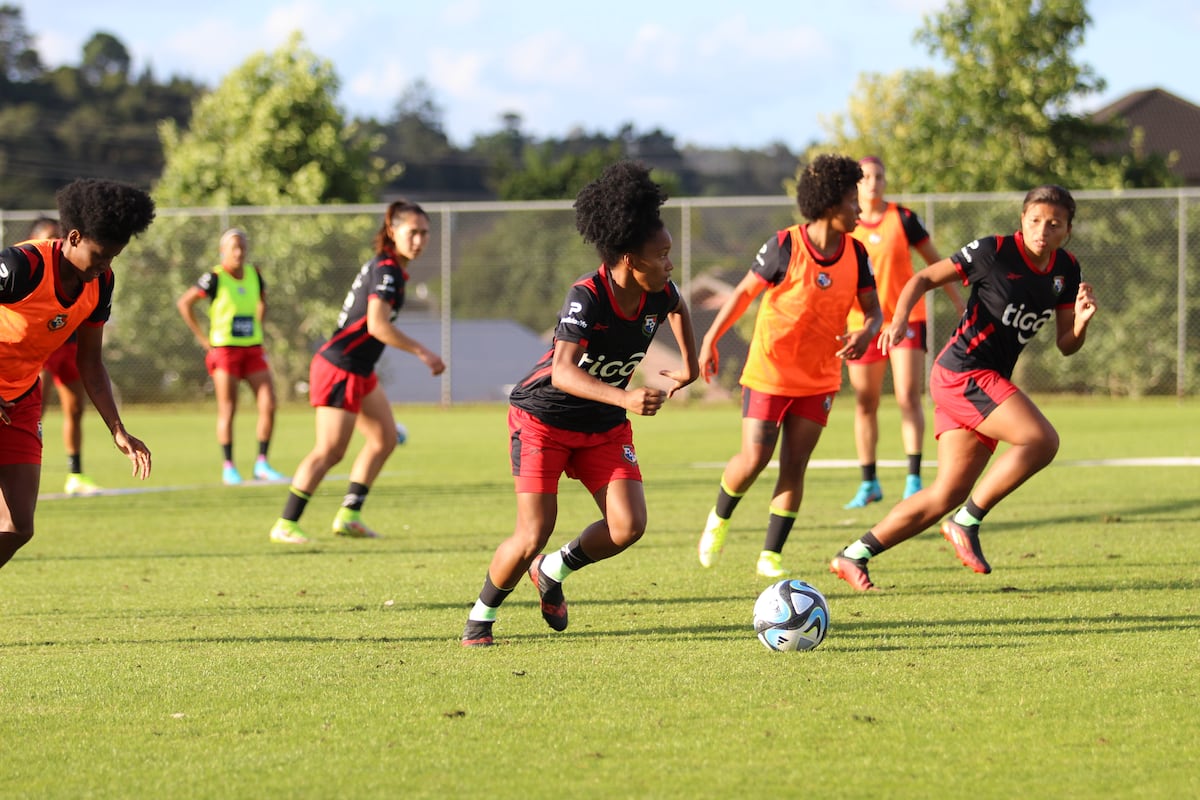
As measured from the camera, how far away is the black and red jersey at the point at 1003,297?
6.86 m

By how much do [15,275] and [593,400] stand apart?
2.37 m

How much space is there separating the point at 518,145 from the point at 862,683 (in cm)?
11425

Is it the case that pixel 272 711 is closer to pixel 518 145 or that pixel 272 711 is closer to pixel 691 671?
pixel 691 671

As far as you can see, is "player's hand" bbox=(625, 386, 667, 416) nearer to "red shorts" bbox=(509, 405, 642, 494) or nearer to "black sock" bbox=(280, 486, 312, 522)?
"red shorts" bbox=(509, 405, 642, 494)

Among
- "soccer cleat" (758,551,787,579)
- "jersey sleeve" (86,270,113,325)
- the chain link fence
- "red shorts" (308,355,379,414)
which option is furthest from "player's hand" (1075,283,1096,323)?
the chain link fence

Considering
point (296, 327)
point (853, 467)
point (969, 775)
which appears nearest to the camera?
point (969, 775)

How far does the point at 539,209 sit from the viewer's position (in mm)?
24094

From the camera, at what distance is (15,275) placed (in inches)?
212

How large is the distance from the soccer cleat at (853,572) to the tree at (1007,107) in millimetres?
20459

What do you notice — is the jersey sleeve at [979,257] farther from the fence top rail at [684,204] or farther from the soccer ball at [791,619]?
the fence top rail at [684,204]

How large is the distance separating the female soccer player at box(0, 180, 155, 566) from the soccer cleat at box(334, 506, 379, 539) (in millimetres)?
3600

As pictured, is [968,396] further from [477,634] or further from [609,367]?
[477,634]

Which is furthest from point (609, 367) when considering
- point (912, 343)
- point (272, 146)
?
point (272, 146)

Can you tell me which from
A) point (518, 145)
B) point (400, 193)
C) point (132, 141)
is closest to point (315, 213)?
point (132, 141)
